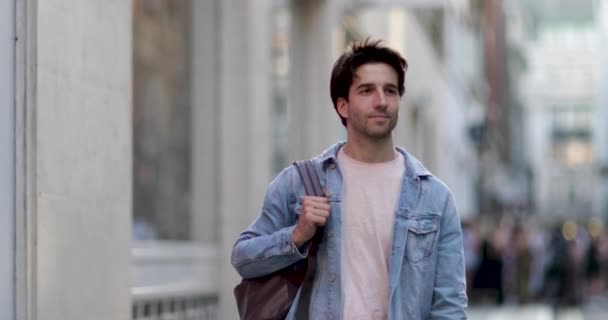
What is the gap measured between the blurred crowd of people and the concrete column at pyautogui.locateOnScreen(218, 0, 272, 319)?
50.0 feet

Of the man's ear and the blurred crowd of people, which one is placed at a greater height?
the man's ear

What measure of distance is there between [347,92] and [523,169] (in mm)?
117000

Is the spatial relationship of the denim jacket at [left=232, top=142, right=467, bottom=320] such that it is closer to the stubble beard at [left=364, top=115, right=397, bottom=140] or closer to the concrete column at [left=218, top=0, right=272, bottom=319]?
the stubble beard at [left=364, top=115, right=397, bottom=140]

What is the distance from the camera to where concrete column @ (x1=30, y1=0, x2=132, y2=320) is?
6375 mm

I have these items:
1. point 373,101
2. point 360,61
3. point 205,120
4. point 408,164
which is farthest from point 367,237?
point 205,120

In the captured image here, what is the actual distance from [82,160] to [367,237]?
2.44 metres

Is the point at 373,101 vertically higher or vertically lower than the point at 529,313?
higher

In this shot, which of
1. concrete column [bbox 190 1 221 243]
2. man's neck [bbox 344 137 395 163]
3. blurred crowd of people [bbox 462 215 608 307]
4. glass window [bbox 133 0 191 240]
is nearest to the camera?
man's neck [bbox 344 137 395 163]

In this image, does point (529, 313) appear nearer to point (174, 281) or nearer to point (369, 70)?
point (174, 281)

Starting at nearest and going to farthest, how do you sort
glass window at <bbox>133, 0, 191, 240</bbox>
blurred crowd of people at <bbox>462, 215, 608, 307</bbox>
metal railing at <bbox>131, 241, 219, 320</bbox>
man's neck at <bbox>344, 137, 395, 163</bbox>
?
man's neck at <bbox>344, 137, 395, 163</bbox>, metal railing at <bbox>131, 241, 219, 320</bbox>, glass window at <bbox>133, 0, 191, 240</bbox>, blurred crowd of people at <bbox>462, 215, 608, 307</bbox>

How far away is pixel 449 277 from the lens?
15.8 ft

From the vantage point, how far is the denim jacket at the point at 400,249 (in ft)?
15.6

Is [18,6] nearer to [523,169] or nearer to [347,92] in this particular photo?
[347,92]

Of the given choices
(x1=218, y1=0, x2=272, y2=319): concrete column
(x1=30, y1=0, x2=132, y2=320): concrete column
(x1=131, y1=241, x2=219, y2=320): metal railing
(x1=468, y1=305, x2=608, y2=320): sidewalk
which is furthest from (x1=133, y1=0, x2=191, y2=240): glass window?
(x1=468, y1=305, x2=608, y2=320): sidewalk
